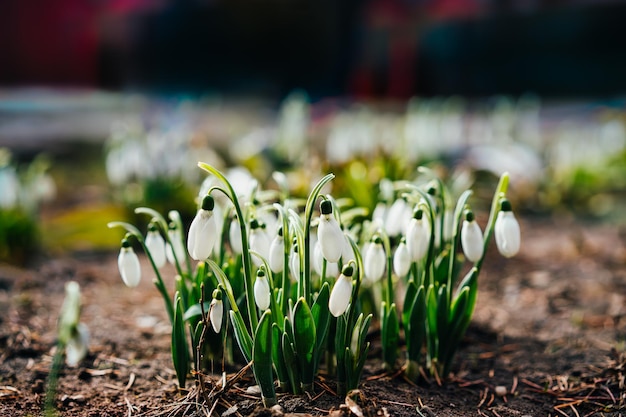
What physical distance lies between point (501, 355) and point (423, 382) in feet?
1.46

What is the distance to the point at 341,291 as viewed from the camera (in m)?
1.54

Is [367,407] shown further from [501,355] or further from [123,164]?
[123,164]

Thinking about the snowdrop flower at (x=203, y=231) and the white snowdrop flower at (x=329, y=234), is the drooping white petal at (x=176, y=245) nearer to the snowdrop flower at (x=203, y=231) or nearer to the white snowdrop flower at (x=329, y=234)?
the snowdrop flower at (x=203, y=231)

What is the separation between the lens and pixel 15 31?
6.35 meters

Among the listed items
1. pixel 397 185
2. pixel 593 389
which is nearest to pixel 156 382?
pixel 397 185

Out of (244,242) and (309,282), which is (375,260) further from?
(244,242)

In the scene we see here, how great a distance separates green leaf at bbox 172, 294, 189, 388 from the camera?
1.76 m

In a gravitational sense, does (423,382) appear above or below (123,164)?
below

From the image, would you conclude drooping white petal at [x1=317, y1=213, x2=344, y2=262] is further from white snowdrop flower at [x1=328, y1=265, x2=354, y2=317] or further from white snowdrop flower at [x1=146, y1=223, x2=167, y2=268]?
white snowdrop flower at [x1=146, y1=223, x2=167, y2=268]

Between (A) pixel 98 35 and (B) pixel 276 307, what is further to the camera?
(A) pixel 98 35

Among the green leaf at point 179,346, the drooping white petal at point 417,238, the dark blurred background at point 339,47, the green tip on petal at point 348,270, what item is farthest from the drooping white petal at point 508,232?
the dark blurred background at point 339,47

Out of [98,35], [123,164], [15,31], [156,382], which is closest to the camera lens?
[156,382]

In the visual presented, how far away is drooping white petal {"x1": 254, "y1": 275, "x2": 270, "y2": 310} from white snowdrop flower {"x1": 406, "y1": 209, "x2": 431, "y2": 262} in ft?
1.32

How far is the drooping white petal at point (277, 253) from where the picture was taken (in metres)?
1.69
